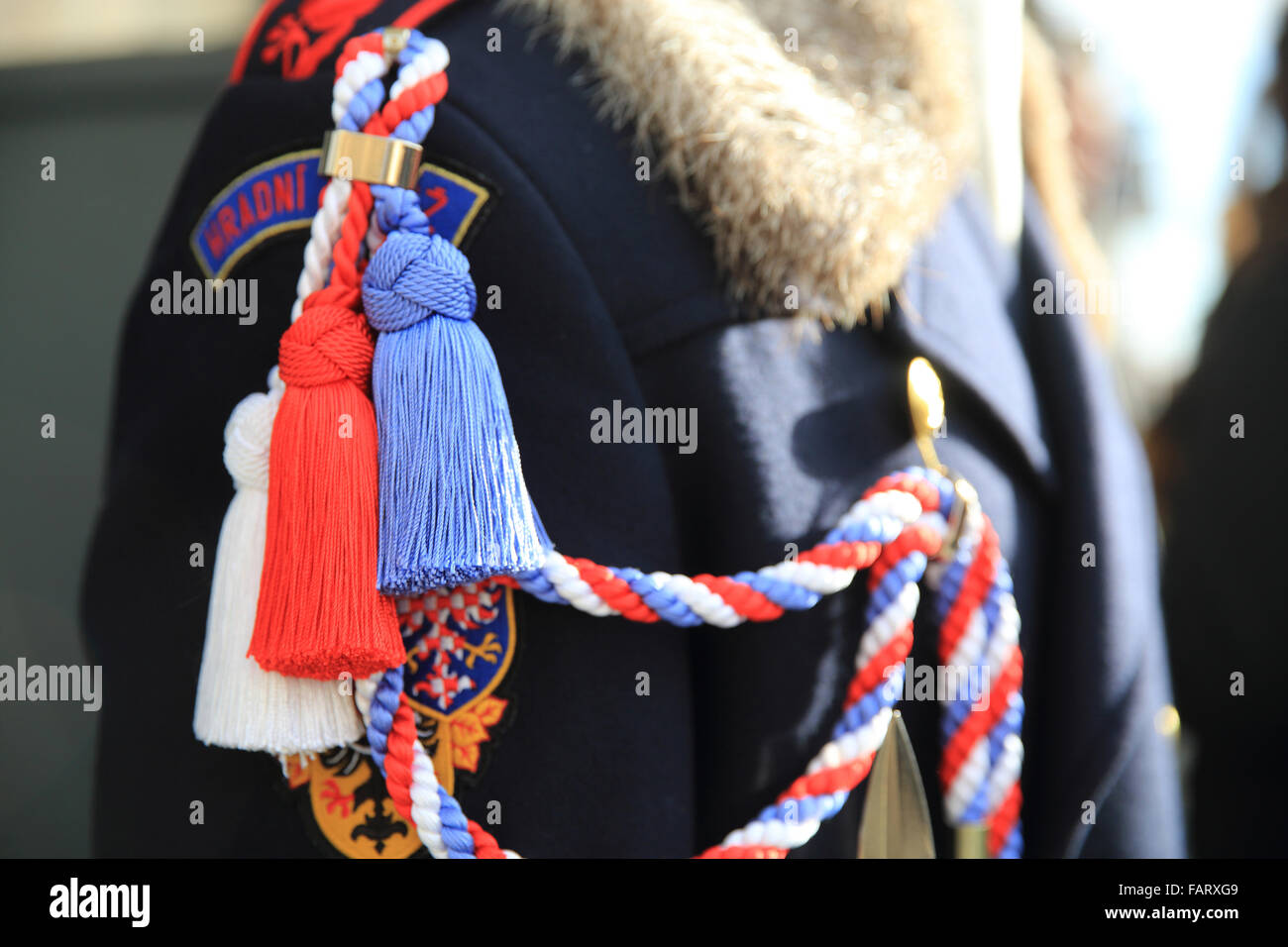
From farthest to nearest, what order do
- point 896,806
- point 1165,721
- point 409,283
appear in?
point 1165,721 < point 896,806 < point 409,283

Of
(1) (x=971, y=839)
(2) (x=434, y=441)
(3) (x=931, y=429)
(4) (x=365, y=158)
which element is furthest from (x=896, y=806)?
(4) (x=365, y=158)

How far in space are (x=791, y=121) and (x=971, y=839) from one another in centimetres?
54

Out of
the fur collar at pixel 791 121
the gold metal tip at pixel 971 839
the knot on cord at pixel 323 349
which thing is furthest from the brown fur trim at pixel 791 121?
the gold metal tip at pixel 971 839

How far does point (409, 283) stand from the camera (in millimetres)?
645

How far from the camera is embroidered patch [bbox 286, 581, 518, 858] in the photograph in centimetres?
69

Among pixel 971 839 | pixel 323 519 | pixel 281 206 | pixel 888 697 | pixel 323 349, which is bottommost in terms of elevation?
pixel 971 839

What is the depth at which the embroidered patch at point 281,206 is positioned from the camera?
69 cm

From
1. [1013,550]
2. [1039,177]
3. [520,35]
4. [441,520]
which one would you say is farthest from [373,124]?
[1039,177]

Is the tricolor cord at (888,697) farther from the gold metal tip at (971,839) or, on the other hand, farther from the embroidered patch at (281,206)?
the embroidered patch at (281,206)

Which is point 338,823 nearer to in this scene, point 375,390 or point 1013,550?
point 375,390

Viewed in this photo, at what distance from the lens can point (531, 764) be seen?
0.69m

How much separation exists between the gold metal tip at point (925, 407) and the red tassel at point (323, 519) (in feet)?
1.26

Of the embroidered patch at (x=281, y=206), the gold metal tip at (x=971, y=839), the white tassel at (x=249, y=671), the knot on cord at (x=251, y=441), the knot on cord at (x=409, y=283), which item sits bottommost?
the gold metal tip at (x=971, y=839)

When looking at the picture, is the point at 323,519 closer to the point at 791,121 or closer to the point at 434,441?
the point at 434,441
